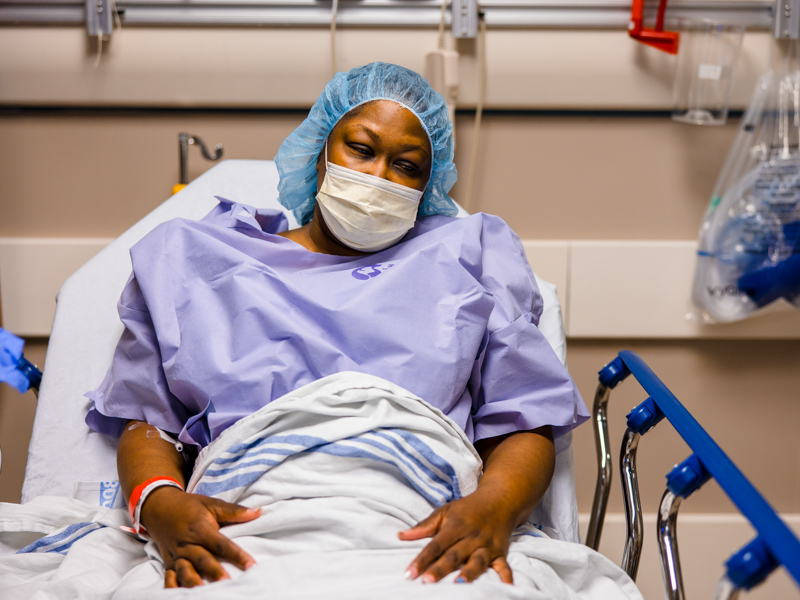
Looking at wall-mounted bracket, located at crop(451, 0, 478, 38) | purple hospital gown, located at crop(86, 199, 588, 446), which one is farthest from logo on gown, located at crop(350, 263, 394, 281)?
wall-mounted bracket, located at crop(451, 0, 478, 38)

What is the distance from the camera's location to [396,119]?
1288 millimetres

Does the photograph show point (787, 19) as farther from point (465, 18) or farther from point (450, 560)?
point (450, 560)

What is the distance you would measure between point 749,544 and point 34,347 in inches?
79.5

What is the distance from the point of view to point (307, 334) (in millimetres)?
1129

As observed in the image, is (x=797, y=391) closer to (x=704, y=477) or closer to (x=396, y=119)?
(x=704, y=477)

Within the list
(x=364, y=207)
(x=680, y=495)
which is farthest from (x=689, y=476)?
(x=364, y=207)

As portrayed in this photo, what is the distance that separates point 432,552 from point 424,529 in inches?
2.0

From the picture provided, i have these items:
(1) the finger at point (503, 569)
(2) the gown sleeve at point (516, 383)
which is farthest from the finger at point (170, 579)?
(2) the gown sleeve at point (516, 383)

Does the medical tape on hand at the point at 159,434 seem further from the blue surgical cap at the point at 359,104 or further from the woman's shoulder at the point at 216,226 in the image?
the blue surgical cap at the point at 359,104

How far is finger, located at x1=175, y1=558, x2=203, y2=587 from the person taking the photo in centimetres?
87

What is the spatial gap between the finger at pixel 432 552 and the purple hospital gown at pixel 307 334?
0.85ft

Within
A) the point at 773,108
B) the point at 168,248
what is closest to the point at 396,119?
the point at 168,248

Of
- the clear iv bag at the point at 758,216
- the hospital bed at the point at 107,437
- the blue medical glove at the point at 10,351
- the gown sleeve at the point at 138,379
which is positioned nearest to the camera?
the blue medical glove at the point at 10,351

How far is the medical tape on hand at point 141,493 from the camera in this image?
102 cm
